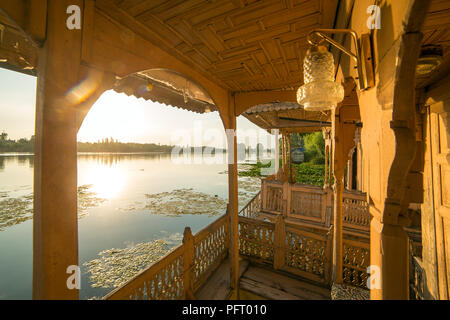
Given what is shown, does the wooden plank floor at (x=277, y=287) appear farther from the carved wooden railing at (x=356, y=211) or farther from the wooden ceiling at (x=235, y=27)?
the wooden ceiling at (x=235, y=27)

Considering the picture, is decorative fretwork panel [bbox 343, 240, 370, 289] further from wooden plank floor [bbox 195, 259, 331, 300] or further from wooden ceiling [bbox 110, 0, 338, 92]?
wooden ceiling [bbox 110, 0, 338, 92]

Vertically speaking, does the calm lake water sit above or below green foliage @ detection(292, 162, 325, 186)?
below

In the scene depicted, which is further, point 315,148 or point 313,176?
point 315,148

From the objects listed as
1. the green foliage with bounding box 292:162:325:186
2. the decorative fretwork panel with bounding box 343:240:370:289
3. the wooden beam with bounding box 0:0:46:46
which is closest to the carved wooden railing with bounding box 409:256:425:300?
the decorative fretwork panel with bounding box 343:240:370:289

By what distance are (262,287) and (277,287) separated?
274 mm

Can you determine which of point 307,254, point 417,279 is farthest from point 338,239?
point 417,279

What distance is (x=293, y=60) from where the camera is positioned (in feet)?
6.68

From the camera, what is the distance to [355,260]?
2.86m

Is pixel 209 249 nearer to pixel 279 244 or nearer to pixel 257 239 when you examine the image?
pixel 257 239

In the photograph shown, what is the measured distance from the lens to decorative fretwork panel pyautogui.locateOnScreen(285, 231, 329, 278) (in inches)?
127

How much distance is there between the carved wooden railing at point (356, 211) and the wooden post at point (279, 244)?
3087 millimetres

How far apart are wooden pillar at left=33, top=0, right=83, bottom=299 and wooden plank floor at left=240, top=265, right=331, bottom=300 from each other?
3.03 metres

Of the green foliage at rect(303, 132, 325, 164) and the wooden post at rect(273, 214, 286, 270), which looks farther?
the green foliage at rect(303, 132, 325, 164)
